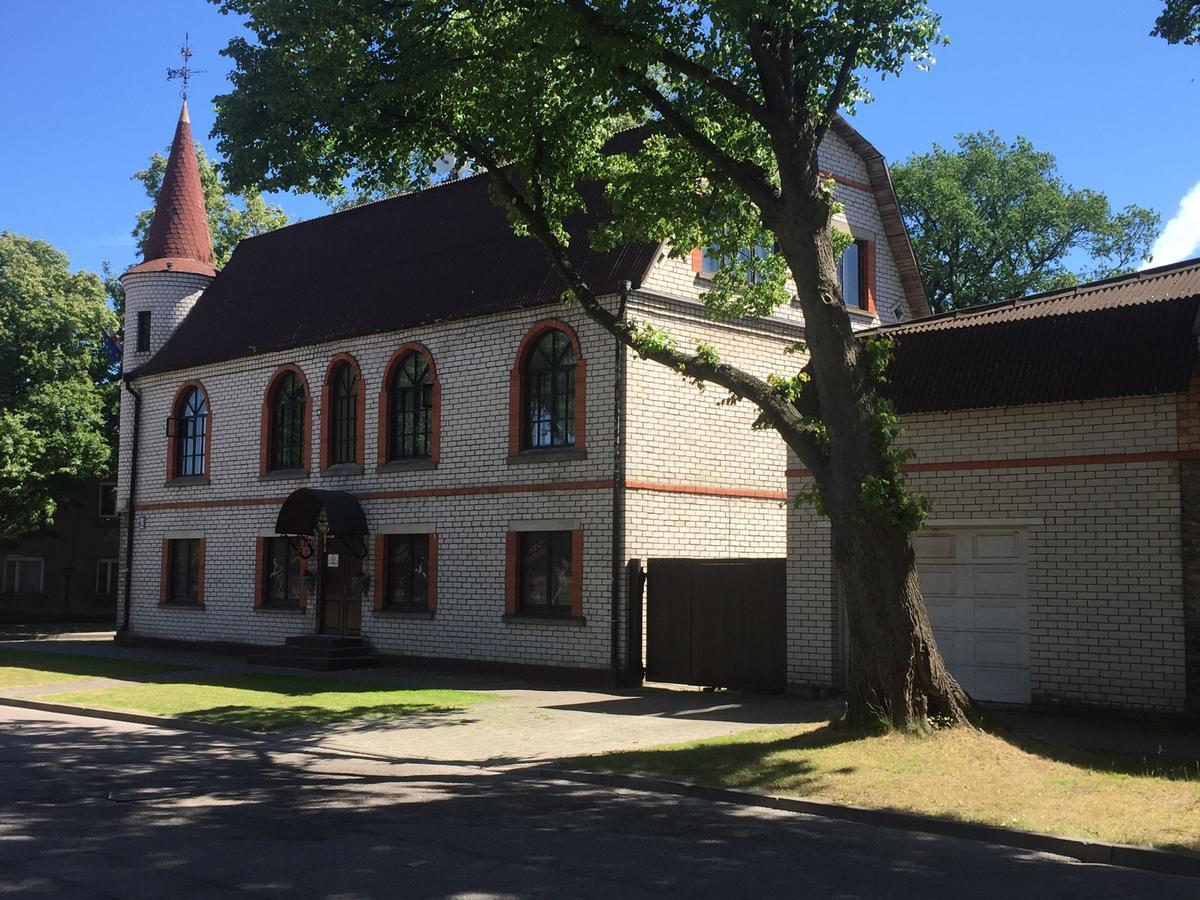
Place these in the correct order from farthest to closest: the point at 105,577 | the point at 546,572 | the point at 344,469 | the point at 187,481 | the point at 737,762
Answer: the point at 105,577 < the point at 187,481 < the point at 344,469 < the point at 546,572 < the point at 737,762

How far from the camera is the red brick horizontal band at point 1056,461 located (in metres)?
13.3

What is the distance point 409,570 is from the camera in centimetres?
2261

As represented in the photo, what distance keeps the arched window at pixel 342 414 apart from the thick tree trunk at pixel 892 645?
1452 centimetres

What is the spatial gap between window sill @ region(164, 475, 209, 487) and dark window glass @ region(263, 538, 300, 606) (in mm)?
2804

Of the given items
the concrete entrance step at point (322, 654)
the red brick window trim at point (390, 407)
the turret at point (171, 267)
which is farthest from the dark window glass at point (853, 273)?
the turret at point (171, 267)

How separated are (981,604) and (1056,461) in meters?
1.99

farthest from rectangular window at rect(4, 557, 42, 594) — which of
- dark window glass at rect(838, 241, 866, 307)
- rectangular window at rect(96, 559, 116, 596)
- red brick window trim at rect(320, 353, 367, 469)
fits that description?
dark window glass at rect(838, 241, 866, 307)

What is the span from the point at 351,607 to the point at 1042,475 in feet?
45.0

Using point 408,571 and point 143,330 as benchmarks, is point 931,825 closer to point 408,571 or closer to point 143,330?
point 408,571

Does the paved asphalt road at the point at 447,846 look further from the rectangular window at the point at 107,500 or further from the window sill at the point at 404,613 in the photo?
the rectangular window at the point at 107,500

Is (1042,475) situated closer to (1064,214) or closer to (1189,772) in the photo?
(1189,772)

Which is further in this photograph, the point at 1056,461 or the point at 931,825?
the point at 1056,461

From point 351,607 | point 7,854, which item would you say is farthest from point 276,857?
point 351,607

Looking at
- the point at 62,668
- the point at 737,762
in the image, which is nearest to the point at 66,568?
the point at 62,668
